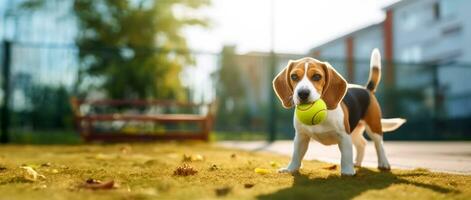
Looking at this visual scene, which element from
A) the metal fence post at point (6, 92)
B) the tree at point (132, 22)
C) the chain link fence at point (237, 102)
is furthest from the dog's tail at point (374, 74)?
the tree at point (132, 22)

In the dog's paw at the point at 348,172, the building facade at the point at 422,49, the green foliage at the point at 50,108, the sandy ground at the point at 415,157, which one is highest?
the building facade at the point at 422,49

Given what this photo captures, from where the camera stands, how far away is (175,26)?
18344 mm

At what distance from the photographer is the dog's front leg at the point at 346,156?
3367mm

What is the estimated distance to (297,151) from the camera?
3.58 m

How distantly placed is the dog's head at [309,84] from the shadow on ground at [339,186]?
1.58 ft

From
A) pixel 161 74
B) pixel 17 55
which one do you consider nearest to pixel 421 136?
pixel 161 74

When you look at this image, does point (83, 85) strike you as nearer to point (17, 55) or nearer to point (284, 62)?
point (17, 55)

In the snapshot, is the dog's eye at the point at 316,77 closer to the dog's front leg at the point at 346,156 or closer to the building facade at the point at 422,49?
the dog's front leg at the point at 346,156

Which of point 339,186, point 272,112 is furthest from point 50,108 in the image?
point 339,186

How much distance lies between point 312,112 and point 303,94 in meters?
0.21

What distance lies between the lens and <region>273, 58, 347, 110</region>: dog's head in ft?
10.2

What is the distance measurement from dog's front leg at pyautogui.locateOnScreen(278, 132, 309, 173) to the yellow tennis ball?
0.23 m

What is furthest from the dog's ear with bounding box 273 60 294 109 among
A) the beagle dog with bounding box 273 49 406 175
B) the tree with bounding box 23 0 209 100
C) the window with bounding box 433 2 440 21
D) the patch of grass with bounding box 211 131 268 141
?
the window with bounding box 433 2 440 21

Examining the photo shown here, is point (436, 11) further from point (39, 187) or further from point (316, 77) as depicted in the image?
point (39, 187)
